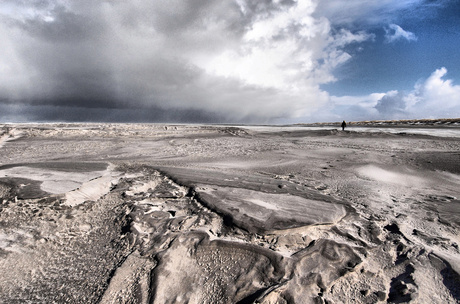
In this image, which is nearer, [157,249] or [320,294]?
[320,294]

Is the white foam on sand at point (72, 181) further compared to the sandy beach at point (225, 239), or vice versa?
the white foam on sand at point (72, 181)

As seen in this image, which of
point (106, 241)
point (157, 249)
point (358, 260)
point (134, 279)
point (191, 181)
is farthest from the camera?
point (191, 181)

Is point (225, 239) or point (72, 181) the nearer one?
point (225, 239)

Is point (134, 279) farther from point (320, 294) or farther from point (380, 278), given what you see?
point (380, 278)

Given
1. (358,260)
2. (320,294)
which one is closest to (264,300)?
(320,294)

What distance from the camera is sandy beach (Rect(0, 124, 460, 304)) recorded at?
2152mm

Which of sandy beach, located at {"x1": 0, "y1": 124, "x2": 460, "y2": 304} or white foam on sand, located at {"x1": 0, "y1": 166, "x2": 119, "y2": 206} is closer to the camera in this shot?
sandy beach, located at {"x1": 0, "y1": 124, "x2": 460, "y2": 304}

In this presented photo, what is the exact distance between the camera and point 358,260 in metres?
2.51

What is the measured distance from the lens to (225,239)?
2.81 meters

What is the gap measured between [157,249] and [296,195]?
2.51m

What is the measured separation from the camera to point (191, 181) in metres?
5.00

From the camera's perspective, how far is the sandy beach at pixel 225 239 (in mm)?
2152

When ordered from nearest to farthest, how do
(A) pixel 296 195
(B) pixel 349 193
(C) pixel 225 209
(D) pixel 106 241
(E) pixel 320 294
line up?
(E) pixel 320 294, (D) pixel 106 241, (C) pixel 225 209, (A) pixel 296 195, (B) pixel 349 193

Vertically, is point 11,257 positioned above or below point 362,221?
below
